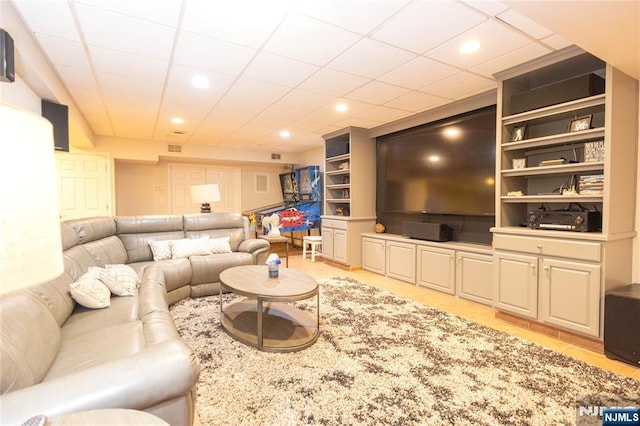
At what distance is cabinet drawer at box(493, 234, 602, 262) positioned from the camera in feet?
7.91

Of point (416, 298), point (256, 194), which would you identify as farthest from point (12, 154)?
point (256, 194)

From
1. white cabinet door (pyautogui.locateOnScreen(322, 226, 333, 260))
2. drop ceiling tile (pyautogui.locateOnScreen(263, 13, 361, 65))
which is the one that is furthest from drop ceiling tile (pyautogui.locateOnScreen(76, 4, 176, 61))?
white cabinet door (pyautogui.locateOnScreen(322, 226, 333, 260))

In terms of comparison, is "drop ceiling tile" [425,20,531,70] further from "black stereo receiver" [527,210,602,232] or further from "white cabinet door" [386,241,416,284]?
"white cabinet door" [386,241,416,284]

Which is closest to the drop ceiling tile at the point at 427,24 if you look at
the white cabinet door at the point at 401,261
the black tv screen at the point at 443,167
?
the black tv screen at the point at 443,167

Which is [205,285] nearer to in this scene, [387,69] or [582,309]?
[387,69]

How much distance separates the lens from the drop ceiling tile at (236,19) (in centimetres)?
190

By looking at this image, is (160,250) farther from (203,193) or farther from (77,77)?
(77,77)

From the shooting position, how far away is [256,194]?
8125mm

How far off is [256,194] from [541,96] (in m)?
6.60

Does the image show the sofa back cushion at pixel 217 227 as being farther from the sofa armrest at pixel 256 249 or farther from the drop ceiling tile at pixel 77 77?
the drop ceiling tile at pixel 77 77

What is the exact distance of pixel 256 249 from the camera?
4184 mm

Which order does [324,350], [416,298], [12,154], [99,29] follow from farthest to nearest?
[416,298] < [324,350] < [99,29] < [12,154]

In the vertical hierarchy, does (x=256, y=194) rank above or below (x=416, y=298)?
above

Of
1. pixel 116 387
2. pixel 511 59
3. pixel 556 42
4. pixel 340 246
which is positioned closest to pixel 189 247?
pixel 340 246
